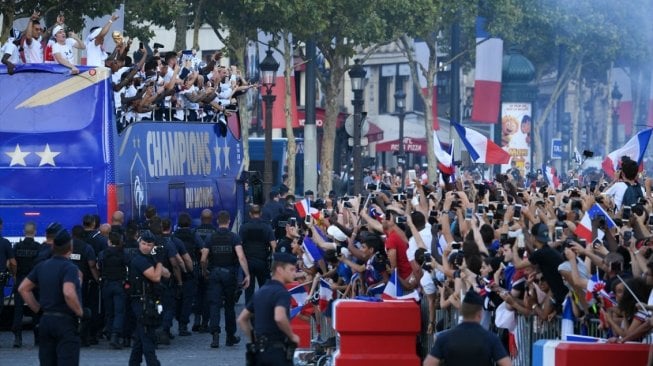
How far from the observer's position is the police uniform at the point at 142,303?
1827 centimetres

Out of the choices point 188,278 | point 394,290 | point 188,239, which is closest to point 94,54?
point 188,239

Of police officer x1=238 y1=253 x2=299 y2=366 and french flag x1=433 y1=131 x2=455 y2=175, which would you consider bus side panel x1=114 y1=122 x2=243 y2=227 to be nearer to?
french flag x1=433 y1=131 x2=455 y2=175

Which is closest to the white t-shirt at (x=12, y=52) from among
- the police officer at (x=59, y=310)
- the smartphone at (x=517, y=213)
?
the smartphone at (x=517, y=213)

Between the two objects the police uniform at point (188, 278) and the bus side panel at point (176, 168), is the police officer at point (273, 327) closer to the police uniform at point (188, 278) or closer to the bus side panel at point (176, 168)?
the police uniform at point (188, 278)

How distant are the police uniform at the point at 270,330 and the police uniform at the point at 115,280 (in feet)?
25.7

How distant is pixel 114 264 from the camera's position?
21766 millimetres

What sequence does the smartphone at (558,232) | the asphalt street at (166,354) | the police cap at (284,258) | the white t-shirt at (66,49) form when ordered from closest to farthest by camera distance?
1. the police cap at (284,258)
2. the smartphone at (558,232)
3. the asphalt street at (166,354)
4. the white t-shirt at (66,49)

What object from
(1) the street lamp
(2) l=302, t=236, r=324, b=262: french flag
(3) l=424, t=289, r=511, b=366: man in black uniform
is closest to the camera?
(3) l=424, t=289, r=511, b=366: man in black uniform

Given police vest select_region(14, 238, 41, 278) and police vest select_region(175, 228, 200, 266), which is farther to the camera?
police vest select_region(175, 228, 200, 266)

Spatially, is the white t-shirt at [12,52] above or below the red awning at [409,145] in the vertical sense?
above

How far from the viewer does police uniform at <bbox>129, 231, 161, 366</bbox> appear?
59.9 feet

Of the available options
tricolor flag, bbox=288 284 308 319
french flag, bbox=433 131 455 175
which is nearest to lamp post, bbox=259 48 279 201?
french flag, bbox=433 131 455 175

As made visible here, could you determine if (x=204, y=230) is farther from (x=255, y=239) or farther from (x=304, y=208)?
(x=304, y=208)

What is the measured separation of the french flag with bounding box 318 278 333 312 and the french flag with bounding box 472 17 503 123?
33723 mm
